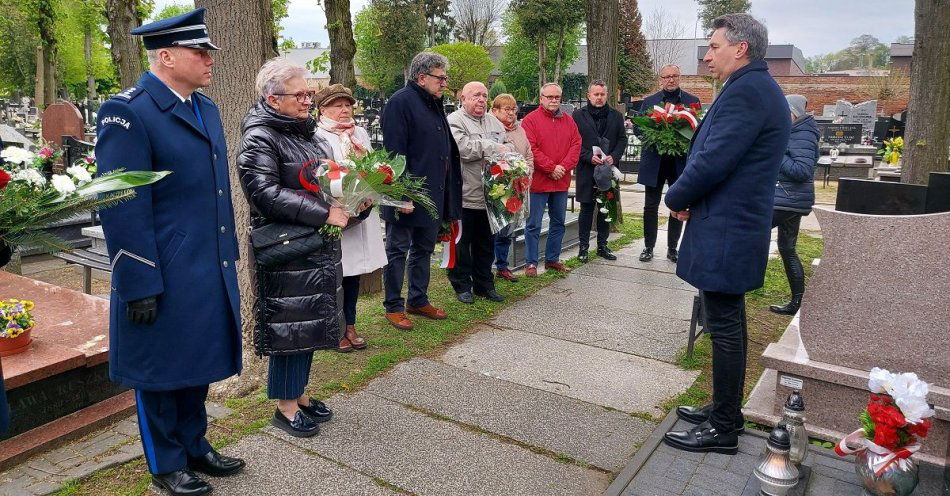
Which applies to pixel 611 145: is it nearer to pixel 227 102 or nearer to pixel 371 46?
pixel 227 102

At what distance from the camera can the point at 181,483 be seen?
317cm

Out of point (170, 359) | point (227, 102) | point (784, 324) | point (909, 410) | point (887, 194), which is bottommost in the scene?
point (784, 324)

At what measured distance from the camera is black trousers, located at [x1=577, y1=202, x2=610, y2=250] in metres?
8.25

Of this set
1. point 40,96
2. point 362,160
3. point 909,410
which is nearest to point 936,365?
point 909,410

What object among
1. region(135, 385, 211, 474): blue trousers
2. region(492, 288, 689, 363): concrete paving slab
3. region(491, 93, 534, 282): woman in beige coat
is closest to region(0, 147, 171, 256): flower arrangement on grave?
region(135, 385, 211, 474): blue trousers

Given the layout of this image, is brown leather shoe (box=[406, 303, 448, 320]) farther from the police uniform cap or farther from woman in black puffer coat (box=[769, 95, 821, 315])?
the police uniform cap

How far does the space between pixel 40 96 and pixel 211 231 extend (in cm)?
3096

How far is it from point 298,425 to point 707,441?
2.21 meters

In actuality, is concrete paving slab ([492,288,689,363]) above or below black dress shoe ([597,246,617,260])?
below

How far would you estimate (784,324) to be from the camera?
613 centimetres

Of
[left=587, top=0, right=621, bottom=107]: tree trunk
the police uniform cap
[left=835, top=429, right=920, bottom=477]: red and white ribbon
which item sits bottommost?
[left=835, top=429, right=920, bottom=477]: red and white ribbon

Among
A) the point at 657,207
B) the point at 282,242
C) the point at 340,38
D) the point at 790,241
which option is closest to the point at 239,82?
the point at 282,242

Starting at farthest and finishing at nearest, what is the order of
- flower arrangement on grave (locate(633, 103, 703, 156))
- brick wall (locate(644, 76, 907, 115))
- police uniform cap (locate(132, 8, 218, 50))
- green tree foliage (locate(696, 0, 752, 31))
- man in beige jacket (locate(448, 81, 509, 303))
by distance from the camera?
green tree foliage (locate(696, 0, 752, 31)), brick wall (locate(644, 76, 907, 115)), flower arrangement on grave (locate(633, 103, 703, 156)), man in beige jacket (locate(448, 81, 509, 303)), police uniform cap (locate(132, 8, 218, 50))

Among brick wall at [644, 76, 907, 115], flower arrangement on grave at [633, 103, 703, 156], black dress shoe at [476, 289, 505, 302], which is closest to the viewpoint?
black dress shoe at [476, 289, 505, 302]
